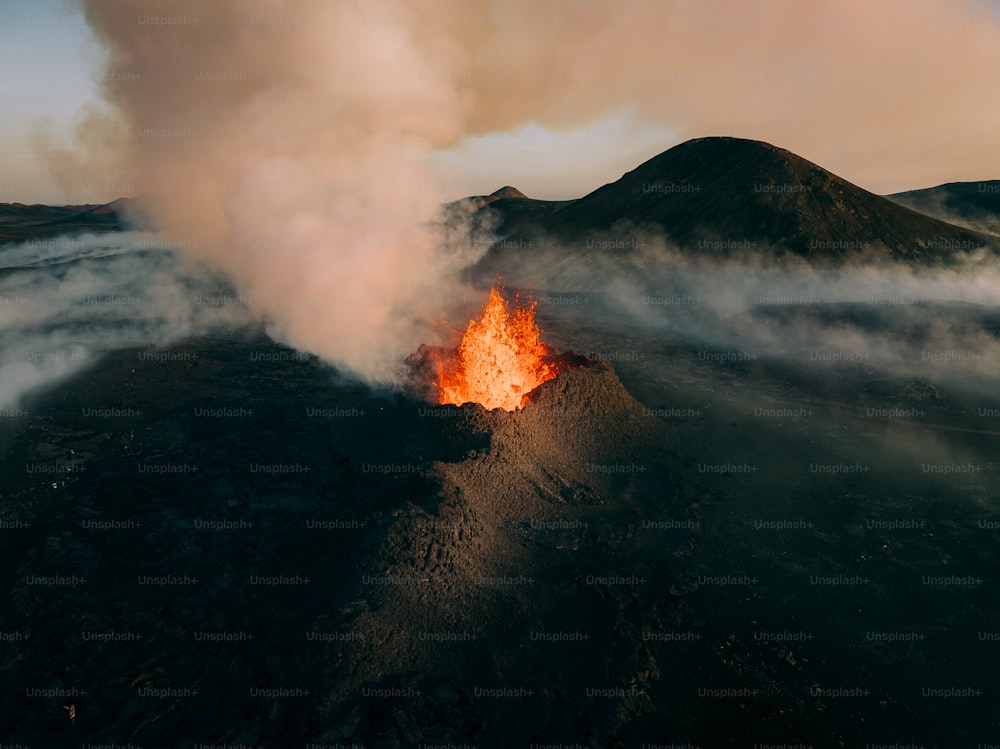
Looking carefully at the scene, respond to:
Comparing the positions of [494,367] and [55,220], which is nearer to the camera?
[494,367]

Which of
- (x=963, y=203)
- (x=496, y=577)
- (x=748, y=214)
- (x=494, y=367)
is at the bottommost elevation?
(x=496, y=577)

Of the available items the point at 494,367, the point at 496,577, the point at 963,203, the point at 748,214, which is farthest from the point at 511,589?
the point at 963,203

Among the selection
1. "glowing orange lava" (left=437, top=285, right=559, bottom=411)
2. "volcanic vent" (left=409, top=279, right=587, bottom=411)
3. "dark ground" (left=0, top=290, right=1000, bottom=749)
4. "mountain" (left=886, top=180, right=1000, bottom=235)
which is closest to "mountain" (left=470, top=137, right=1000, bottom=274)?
"dark ground" (left=0, top=290, right=1000, bottom=749)

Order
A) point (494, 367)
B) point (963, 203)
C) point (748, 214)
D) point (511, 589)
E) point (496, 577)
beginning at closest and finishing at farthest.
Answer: point (511, 589), point (496, 577), point (494, 367), point (748, 214), point (963, 203)

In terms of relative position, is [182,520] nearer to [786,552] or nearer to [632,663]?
[632,663]

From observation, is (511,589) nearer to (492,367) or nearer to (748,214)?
(492,367)

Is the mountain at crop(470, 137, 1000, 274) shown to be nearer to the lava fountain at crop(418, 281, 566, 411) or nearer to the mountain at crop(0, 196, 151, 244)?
the lava fountain at crop(418, 281, 566, 411)
